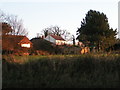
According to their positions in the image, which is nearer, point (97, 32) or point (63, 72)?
point (63, 72)

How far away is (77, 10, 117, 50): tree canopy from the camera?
53469 millimetres

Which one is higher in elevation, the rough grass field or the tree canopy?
the tree canopy

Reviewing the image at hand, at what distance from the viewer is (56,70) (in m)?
10.1

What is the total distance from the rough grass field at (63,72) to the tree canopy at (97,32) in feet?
137

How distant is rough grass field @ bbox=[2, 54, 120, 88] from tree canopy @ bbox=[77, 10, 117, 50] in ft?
137

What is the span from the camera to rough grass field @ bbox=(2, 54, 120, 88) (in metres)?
8.29

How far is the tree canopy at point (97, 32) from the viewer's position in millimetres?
53469

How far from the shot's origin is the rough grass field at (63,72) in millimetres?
8289

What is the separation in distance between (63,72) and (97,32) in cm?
4627

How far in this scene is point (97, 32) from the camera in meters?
54.8

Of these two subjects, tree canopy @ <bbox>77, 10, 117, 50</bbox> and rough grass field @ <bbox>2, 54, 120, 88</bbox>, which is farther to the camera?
tree canopy @ <bbox>77, 10, 117, 50</bbox>

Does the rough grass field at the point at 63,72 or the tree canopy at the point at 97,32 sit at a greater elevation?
the tree canopy at the point at 97,32

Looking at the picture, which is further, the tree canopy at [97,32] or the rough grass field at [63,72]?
the tree canopy at [97,32]

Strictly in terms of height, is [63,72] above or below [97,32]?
below
